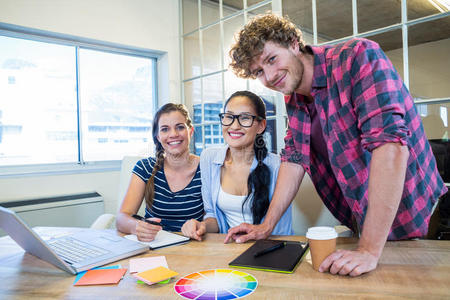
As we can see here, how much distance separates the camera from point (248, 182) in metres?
1.61

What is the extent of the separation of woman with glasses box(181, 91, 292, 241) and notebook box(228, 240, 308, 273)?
0.49m

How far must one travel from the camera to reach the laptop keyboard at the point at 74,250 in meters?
0.98

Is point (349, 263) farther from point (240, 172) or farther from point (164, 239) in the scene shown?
point (240, 172)

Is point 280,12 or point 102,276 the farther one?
point 280,12

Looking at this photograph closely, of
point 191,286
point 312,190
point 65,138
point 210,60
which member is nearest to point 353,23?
point 312,190

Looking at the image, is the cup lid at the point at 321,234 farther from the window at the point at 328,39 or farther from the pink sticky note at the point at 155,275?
the window at the point at 328,39

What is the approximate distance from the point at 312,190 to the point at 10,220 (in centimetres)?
112

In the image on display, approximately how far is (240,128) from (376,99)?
2.70 feet

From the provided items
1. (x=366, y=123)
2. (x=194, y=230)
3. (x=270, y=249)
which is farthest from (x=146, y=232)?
(x=366, y=123)

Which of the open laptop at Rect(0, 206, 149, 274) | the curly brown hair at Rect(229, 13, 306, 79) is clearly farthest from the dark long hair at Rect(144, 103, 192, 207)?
the curly brown hair at Rect(229, 13, 306, 79)

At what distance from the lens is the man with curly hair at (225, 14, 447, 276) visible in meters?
0.88

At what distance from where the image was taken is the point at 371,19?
6.70ft

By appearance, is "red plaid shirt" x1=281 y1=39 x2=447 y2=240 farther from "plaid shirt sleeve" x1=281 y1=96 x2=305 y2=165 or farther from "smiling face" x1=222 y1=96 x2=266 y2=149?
"smiling face" x1=222 y1=96 x2=266 y2=149

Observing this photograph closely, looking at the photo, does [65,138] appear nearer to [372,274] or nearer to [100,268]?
[100,268]
